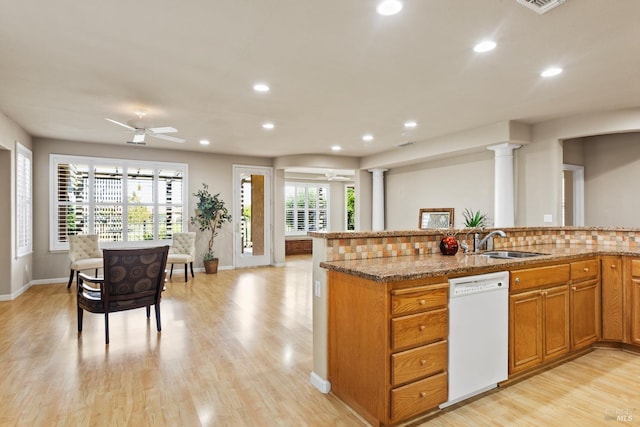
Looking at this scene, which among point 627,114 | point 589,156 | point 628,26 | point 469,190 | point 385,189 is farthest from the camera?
point 385,189

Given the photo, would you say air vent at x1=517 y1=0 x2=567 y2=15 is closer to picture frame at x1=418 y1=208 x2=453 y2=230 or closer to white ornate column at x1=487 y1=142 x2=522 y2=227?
white ornate column at x1=487 y1=142 x2=522 y2=227

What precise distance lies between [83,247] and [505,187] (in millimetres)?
6999

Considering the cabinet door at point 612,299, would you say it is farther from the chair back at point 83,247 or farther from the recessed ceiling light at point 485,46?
the chair back at point 83,247

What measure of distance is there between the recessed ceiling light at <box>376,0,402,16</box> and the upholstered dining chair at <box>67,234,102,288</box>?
5830 millimetres

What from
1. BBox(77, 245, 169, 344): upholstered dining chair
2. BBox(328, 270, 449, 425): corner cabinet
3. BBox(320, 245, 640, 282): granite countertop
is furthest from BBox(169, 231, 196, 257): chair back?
BBox(328, 270, 449, 425): corner cabinet

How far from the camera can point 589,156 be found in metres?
6.13

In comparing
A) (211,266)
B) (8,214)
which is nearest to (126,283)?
(8,214)

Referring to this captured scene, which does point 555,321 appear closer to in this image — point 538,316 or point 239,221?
point 538,316

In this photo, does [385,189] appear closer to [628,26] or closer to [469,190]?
[469,190]

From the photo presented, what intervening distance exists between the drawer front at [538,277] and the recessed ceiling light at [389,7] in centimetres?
195

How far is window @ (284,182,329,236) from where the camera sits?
1147 cm

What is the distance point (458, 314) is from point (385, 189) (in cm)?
665

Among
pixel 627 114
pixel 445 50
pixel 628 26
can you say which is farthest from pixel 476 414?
pixel 627 114

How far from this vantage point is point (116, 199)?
23.0ft
